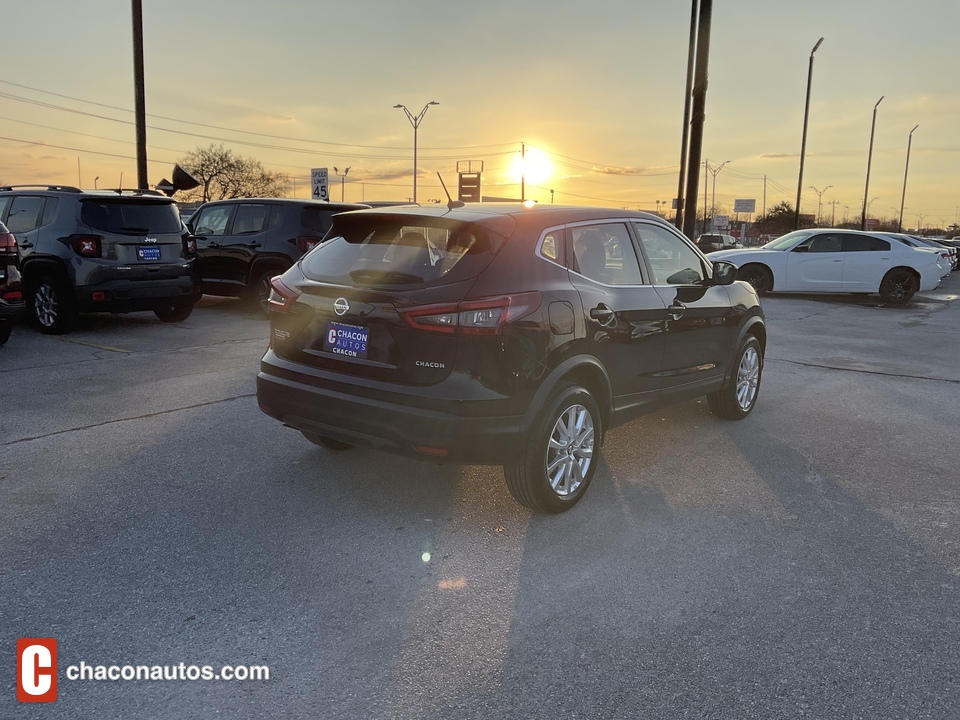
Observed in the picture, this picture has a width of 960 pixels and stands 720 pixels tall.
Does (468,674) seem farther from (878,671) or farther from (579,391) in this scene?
(579,391)

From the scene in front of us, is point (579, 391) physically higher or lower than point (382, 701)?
higher

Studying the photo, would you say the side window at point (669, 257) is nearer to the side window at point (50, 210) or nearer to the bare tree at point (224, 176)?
the side window at point (50, 210)

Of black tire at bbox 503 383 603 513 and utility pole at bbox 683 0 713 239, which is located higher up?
utility pole at bbox 683 0 713 239

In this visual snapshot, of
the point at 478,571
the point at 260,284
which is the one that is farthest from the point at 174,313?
the point at 478,571

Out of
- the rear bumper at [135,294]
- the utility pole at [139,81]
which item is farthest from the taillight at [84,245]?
the utility pole at [139,81]

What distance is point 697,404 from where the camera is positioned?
22.6ft

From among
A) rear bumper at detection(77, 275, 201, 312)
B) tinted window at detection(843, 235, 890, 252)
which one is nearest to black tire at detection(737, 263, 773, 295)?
tinted window at detection(843, 235, 890, 252)

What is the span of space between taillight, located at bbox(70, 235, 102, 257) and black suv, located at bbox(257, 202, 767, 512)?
20.7 feet

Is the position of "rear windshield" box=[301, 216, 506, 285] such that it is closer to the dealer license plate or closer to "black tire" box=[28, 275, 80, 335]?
the dealer license plate

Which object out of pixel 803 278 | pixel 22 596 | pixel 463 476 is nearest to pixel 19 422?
pixel 22 596

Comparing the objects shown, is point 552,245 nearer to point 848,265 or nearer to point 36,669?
point 36,669

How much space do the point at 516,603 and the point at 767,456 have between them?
2882 millimetres

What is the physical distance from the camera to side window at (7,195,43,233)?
9.92 metres

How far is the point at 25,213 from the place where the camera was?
10.1 metres
